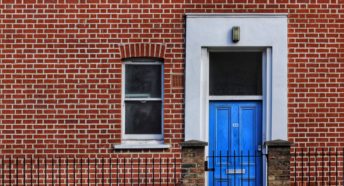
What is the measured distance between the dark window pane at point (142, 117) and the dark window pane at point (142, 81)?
0.17 metres

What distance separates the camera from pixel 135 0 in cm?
1326

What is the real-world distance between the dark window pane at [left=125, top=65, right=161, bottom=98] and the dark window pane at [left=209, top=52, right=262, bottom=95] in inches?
41.7

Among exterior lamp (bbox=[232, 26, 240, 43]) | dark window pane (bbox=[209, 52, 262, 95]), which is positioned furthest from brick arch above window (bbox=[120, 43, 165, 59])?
exterior lamp (bbox=[232, 26, 240, 43])

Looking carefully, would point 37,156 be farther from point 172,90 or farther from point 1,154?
point 172,90

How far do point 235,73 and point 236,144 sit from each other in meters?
1.39

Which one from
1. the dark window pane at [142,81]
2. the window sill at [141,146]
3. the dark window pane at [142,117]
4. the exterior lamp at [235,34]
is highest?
the exterior lamp at [235,34]

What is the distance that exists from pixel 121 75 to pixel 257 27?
9.04ft

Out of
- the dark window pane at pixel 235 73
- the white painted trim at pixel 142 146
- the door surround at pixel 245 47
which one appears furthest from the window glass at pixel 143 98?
the dark window pane at pixel 235 73

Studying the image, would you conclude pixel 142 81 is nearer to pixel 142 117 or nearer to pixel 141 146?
pixel 142 117

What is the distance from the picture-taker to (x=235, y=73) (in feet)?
44.4

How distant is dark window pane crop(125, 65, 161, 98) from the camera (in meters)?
13.4

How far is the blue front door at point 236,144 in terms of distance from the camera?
13336mm

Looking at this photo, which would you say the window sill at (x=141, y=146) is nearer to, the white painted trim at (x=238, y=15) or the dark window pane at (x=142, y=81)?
the dark window pane at (x=142, y=81)

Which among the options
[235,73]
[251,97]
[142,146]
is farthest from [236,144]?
[142,146]
